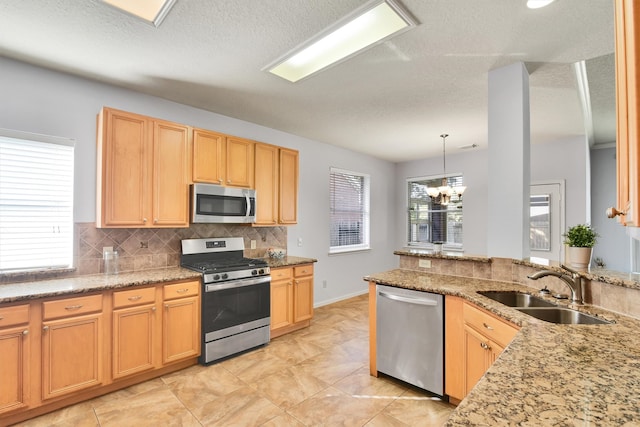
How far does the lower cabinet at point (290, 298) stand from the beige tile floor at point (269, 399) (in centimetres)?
46

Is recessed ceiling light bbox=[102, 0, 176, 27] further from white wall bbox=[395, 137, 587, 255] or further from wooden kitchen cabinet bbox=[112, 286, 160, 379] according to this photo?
white wall bbox=[395, 137, 587, 255]

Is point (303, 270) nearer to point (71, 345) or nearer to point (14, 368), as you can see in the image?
point (71, 345)

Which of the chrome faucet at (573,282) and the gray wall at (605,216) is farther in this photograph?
the gray wall at (605,216)

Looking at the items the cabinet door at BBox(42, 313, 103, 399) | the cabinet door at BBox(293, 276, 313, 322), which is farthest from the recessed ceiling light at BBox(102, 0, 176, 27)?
the cabinet door at BBox(293, 276, 313, 322)

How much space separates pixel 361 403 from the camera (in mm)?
2385

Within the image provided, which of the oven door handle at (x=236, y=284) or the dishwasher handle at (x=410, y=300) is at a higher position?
the dishwasher handle at (x=410, y=300)

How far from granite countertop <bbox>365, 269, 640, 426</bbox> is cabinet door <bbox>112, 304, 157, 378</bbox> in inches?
103

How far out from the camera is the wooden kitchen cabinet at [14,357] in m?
2.04

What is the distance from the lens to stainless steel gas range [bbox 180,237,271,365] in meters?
3.00

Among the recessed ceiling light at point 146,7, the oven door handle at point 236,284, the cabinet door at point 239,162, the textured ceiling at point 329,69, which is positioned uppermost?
the recessed ceiling light at point 146,7

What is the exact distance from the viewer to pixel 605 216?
16.9 feet

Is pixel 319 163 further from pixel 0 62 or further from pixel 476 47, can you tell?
pixel 0 62

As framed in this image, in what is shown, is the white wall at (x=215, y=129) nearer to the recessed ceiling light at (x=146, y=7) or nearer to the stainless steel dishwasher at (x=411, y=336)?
the recessed ceiling light at (x=146, y=7)

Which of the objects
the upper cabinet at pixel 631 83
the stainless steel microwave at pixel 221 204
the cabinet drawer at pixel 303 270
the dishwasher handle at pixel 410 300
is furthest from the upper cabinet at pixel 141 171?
the upper cabinet at pixel 631 83
